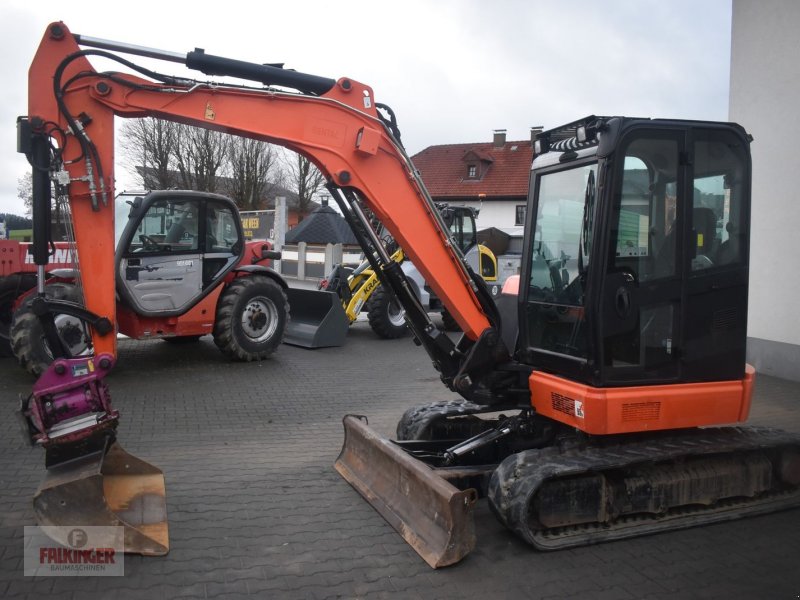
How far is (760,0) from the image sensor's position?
9.53 m

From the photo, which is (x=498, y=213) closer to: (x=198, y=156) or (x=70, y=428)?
(x=198, y=156)

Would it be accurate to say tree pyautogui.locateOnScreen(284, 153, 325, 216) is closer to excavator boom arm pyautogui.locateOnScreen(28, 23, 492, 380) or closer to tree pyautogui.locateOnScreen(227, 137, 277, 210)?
tree pyautogui.locateOnScreen(227, 137, 277, 210)

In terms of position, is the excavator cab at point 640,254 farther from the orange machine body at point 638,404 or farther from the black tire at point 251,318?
the black tire at point 251,318

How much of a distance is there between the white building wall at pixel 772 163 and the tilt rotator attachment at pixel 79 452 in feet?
26.9

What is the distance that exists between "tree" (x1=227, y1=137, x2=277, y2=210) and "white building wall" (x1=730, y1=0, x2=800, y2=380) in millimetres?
33949

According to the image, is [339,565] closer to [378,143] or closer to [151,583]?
[151,583]

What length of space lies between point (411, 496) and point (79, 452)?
2073mm

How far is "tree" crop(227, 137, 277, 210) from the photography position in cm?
4103

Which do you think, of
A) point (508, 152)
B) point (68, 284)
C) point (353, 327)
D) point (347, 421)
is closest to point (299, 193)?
point (508, 152)

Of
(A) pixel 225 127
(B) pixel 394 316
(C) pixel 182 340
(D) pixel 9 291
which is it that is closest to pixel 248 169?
(B) pixel 394 316

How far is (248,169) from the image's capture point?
1644 inches

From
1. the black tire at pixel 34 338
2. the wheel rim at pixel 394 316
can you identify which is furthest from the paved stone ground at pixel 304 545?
the wheel rim at pixel 394 316

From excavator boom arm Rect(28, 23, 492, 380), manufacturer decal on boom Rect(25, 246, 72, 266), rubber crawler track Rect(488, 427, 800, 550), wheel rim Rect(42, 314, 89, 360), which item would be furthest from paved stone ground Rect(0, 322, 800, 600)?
manufacturer decal on boom Rect(25, 246, 72, 266)

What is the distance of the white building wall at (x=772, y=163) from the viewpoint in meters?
9.06
